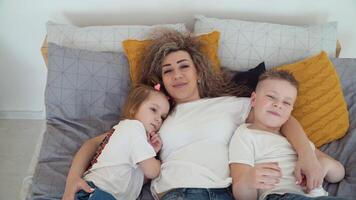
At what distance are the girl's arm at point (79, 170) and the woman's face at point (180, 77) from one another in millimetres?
330

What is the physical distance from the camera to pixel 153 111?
1.39 m

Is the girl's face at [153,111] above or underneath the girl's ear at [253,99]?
underneath

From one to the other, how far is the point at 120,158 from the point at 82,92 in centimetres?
49

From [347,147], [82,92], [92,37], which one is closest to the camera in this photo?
[347,147]

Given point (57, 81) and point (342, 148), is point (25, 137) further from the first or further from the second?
point (342, 148)

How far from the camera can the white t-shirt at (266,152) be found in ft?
4.06

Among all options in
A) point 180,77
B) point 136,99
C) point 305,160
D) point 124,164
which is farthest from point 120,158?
point 305,160

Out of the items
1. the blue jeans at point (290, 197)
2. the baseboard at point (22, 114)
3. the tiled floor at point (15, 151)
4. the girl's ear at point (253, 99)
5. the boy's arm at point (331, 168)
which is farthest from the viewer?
the baseboard at point (22, 114)

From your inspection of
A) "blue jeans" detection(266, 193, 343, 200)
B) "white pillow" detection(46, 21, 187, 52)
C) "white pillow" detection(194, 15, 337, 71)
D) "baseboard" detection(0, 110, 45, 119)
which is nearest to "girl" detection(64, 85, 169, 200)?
"blue jeans" detection(266, 193, 343, 200)

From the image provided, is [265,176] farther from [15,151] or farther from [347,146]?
[15,151]

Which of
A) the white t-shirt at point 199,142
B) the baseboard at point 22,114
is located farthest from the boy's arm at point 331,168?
the baseboard at point 22,114

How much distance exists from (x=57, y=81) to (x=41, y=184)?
0.46 m

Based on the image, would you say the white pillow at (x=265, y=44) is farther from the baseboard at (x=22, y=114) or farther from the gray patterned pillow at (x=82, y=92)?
the baseboard at (x=22, y=114)

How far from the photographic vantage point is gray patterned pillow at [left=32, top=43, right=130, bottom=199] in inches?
63.3
